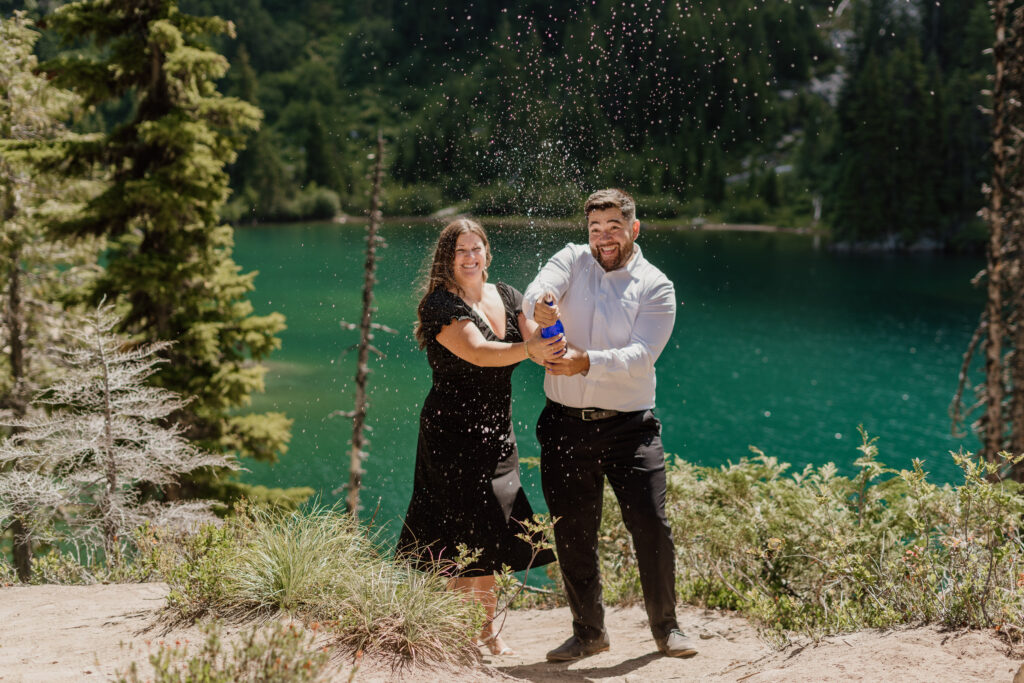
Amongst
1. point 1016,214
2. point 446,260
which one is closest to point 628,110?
point 1016,214

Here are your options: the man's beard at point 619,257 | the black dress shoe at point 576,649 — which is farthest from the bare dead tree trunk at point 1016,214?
the man's beard at point 619,257

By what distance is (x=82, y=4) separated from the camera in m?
13.5

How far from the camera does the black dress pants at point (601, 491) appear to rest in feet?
14.6

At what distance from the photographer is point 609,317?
177 inches

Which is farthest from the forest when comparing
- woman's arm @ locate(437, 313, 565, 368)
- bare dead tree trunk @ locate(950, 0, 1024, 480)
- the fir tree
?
the fir tree

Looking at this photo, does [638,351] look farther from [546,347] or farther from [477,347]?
[477,347]

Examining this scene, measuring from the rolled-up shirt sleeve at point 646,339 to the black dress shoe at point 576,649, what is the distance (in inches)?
60.7

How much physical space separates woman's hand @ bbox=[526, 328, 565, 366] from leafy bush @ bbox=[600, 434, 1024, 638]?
2.09 metres

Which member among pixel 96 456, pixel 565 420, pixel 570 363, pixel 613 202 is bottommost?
pixel 96 456

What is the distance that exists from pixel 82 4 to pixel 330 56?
149440 millimetres

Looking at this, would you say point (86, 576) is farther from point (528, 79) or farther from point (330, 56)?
point (330, 56)

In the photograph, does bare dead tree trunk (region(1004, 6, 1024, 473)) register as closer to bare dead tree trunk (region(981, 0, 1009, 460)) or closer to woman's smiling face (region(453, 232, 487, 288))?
bare dead tree trunk (region(981, 0, 1009, 460))

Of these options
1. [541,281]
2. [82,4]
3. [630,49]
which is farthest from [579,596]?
[630,49]

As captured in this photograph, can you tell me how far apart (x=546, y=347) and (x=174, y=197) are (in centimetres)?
1024
